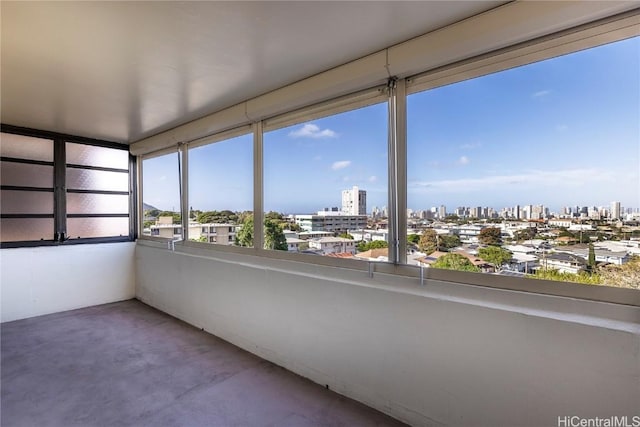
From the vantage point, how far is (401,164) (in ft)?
7.24

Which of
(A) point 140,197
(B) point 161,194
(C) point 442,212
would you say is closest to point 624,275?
(C) point 442,212

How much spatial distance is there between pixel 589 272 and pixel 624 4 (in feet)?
4.09

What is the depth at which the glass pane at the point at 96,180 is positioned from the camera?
14.9 ft

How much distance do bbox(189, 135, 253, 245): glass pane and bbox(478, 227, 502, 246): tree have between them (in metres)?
2.22

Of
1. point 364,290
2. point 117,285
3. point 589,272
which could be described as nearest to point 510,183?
point 589,272

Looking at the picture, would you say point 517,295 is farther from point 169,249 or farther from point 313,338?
point 169,249

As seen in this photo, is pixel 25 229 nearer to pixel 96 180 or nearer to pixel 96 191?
pixel 96 191

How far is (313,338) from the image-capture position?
2.53 m

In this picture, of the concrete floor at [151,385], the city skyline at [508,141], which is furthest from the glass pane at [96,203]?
the city skyline at [508,141]

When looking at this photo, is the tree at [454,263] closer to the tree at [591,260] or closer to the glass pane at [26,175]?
the tree at [591,260]

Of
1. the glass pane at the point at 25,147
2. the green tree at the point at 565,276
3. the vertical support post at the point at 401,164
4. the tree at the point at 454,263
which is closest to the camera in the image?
the green tree at the point at 565,276

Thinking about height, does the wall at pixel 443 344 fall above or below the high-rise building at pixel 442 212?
below

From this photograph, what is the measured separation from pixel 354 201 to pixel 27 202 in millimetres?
4387

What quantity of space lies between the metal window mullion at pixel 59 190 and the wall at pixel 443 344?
3.05 m
